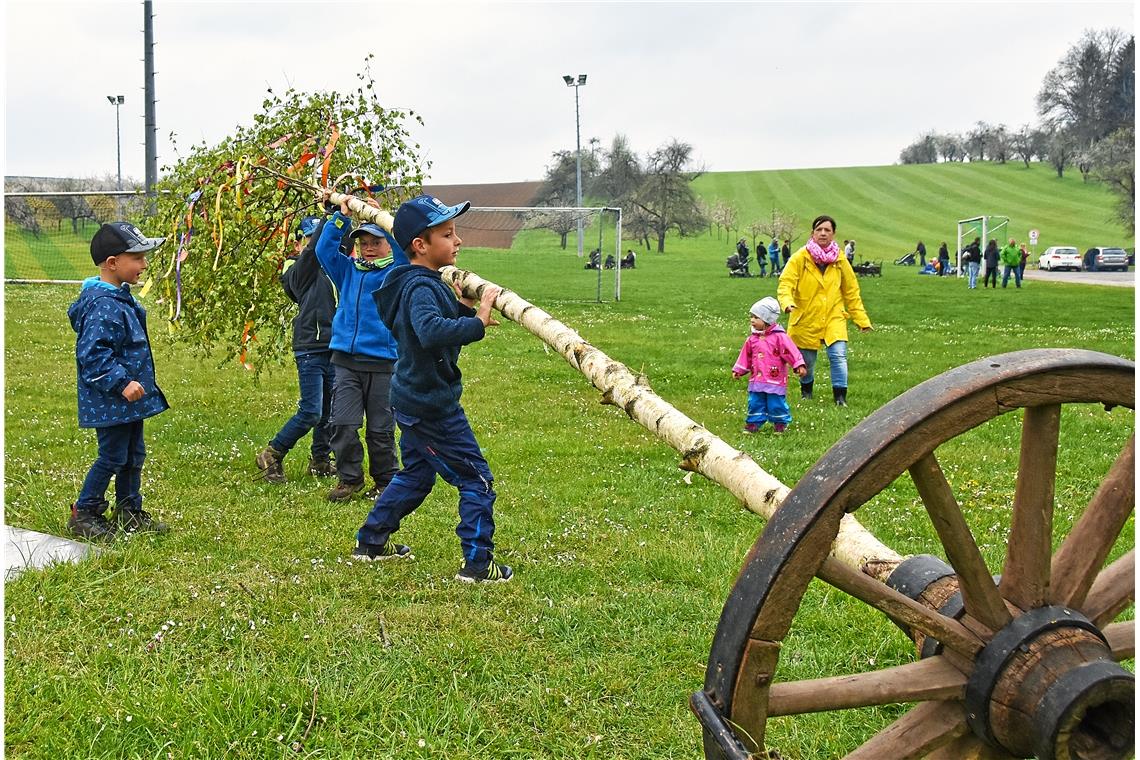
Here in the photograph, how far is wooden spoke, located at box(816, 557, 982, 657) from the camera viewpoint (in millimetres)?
2195

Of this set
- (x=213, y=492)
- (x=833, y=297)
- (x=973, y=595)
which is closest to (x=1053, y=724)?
(x=973, y=595)

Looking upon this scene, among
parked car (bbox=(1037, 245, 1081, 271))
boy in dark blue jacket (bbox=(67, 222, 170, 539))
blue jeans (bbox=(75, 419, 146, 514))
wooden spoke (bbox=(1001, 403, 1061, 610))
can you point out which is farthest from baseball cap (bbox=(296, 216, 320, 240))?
parked car (bbox=(1037, 245, 1081, 271))

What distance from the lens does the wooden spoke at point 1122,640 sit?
230cm

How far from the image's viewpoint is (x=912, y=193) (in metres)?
88.4

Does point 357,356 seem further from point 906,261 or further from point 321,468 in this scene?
point 906,261

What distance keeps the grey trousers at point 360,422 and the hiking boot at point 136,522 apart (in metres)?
1.29

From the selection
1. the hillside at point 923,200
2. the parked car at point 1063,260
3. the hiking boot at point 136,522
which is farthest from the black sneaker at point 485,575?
the hillside at point 923,200

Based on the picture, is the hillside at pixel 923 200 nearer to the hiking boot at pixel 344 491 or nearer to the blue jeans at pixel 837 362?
the blue jeans at pixel 837 362

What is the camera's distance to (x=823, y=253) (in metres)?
10.4

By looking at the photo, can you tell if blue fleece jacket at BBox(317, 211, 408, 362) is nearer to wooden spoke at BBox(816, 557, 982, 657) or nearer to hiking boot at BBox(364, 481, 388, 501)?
hiking boot at BBox(364, 481, 388, 501)

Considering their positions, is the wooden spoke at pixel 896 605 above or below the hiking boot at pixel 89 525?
above

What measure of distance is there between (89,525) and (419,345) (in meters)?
2.49

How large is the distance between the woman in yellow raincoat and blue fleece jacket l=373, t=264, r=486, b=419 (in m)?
5.88

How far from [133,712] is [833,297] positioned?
27.3 feet
